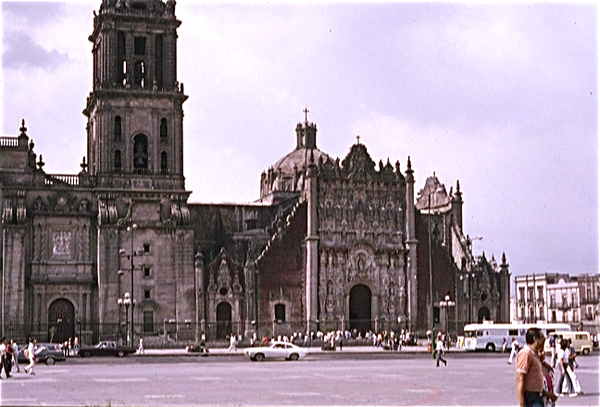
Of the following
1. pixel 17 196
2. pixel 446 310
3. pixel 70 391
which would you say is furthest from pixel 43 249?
pixel 70 391

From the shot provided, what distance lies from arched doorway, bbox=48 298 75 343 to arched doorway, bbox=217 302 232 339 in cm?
978

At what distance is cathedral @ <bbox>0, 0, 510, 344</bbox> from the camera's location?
236 feet

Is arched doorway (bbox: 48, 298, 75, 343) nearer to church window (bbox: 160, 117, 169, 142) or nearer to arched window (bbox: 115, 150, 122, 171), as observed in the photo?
arched window (bbox: 115, 150, 122, 171)

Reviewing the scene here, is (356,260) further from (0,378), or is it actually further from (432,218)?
(0,378)

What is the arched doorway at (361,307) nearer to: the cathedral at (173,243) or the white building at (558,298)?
the cathedral at (173,243)

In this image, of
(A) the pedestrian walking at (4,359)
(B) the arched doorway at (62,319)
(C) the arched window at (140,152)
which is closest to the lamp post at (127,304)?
(B) the arched doorway at (62,319)

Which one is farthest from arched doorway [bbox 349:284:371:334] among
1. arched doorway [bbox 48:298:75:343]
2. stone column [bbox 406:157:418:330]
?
→ arched doorway [bbox 48:298:75:343]

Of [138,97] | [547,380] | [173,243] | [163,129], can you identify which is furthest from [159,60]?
[547,380]

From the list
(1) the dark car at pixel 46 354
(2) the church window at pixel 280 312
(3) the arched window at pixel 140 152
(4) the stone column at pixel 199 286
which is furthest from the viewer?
(2) the church window at pixel 280 312

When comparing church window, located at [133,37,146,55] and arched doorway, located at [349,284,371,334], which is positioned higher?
church window, located at [133,37,146,55]

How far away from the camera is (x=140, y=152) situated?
7512 centimetres

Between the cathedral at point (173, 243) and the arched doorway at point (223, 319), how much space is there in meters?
0.15

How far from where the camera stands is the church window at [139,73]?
248ft

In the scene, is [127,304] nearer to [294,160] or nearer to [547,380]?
[294,160]
